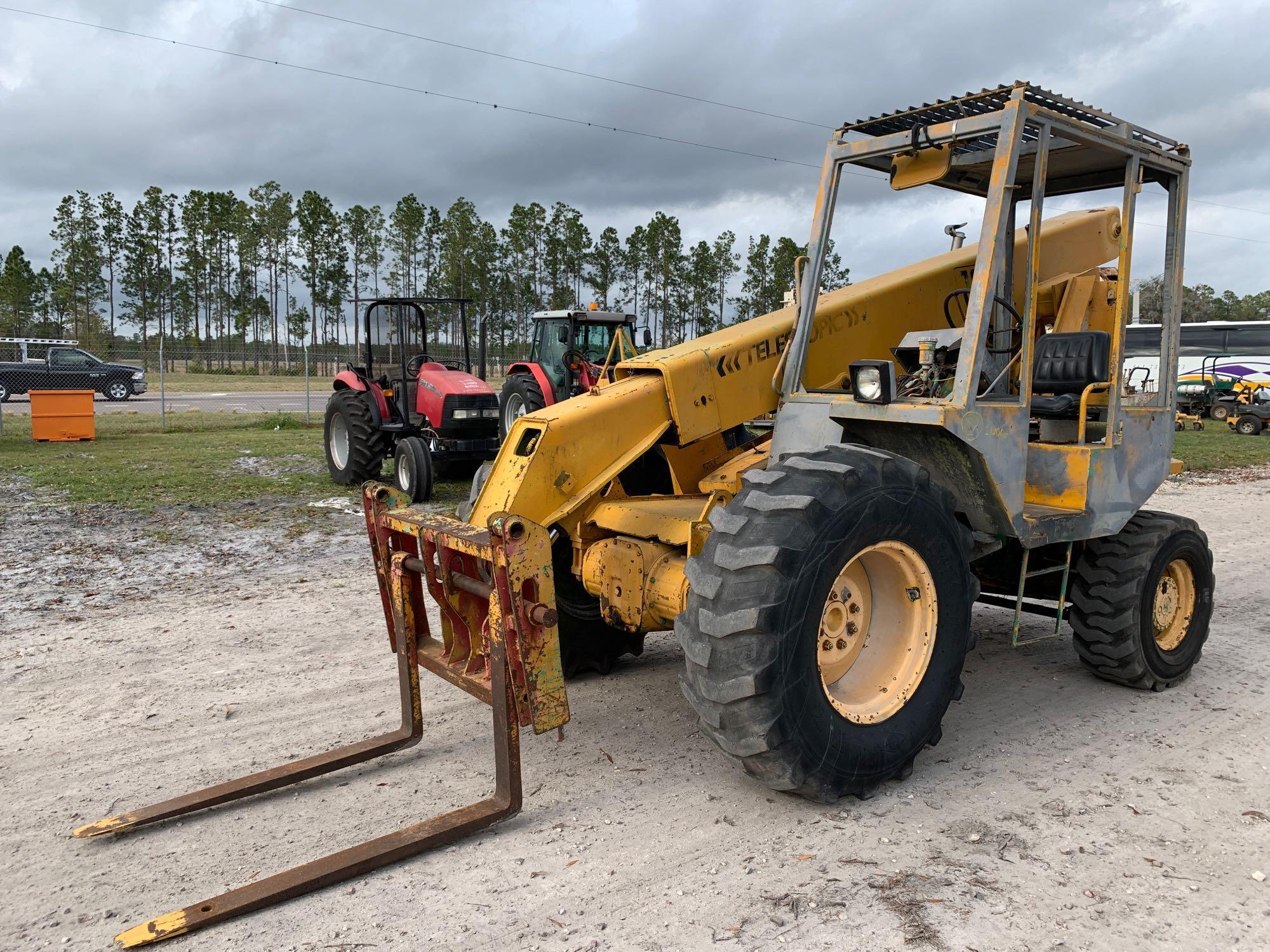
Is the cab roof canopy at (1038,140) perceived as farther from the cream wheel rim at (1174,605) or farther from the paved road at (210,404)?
the paved road at (210,404)

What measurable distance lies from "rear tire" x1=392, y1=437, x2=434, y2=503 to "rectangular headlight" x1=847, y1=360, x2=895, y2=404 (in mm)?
7966

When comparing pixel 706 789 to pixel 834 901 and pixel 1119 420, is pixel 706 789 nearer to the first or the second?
pixel 834 901

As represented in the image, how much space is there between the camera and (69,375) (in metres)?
29.0

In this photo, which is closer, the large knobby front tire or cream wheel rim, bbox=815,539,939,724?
the large knobby front tire

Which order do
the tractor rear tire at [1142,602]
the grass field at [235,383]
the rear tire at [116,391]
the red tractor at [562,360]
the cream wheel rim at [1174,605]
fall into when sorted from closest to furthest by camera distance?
1. the tractor rear tire at [1142,602]
2. the cream wheel rim at [1174,605]
3. the red tractor at [562,360]
4. the rear tire at [116,391]
5. the grass field at [235,383]

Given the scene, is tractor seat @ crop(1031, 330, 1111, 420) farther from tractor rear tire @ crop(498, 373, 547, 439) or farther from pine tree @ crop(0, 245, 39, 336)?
pine tree @ crop(0, 245, 39, 336)

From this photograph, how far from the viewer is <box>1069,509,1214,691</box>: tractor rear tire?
4922mm

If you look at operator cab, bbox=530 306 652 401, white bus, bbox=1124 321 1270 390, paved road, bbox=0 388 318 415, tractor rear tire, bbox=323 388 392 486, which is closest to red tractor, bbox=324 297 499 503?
tractor rear tire, bbox=323 388 392 486

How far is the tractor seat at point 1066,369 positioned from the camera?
4.57 meters

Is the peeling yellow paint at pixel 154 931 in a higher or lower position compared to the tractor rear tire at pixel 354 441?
lower

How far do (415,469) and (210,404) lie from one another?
2193cm

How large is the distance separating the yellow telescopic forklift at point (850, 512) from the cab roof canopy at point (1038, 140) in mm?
19

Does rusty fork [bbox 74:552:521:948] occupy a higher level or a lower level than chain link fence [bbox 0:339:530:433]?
lower

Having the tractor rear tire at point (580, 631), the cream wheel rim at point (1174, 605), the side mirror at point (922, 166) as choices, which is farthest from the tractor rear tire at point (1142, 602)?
the tractor rear tire at point (580, 631)
